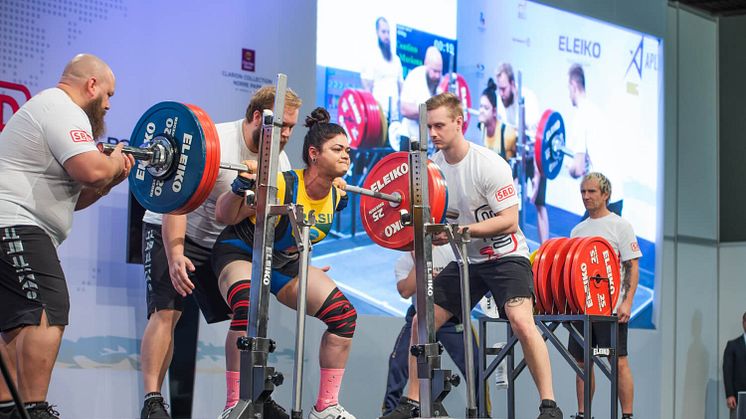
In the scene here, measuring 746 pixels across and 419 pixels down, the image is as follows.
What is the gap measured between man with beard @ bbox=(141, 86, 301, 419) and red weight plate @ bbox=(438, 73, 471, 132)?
2650mm

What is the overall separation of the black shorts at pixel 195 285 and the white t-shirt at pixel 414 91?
249 centimetres

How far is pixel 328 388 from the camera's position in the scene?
161 inches

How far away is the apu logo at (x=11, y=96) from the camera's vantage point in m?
4.88

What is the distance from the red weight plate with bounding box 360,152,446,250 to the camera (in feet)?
14.3

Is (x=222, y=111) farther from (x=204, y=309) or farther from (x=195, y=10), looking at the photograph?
(x=204, y=309)

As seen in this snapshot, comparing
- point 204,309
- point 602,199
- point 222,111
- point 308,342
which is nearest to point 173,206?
point 204,309

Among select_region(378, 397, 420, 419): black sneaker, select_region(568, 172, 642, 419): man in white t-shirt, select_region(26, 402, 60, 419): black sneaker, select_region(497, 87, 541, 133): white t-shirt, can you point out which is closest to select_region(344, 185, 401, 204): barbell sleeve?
select_region(378, 397, 420, 419): black sneaker

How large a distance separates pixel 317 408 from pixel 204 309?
30.6 inches

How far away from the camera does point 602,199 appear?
659 cm

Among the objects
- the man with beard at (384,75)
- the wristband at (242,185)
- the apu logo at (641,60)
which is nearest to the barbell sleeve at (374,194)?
the wristband at (242,185)

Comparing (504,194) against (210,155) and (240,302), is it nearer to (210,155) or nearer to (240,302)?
(240,302)

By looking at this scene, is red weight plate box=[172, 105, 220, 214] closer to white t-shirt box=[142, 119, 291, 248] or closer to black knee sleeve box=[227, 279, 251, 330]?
black knee sleeve box=[227, 279, 251, 330]

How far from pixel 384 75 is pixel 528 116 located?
1435 millimetres

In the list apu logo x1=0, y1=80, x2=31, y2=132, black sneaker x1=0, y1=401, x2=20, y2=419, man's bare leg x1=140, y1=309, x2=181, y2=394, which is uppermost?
apu logo x1=0, y1=80, x2=31, y2=132
